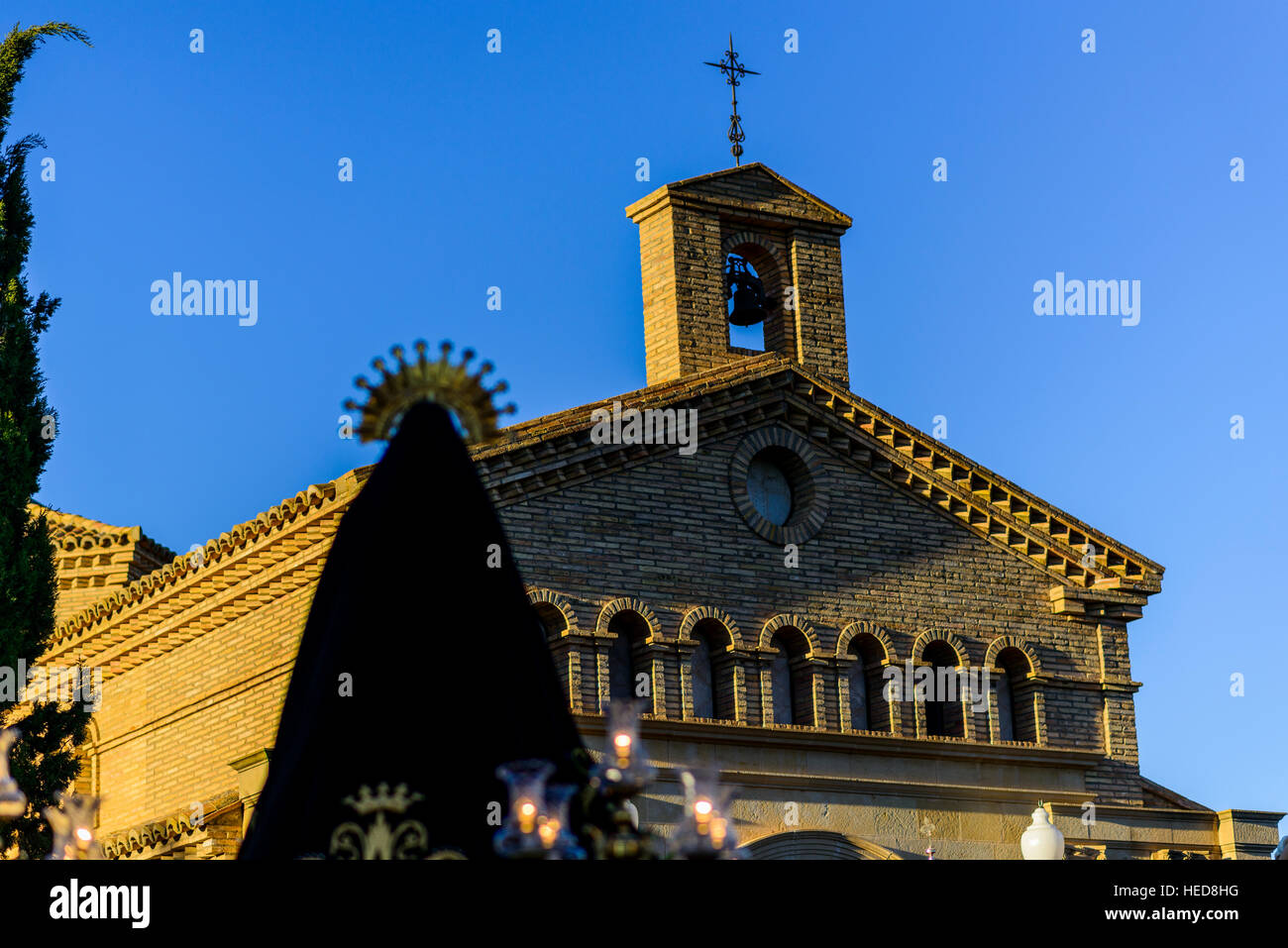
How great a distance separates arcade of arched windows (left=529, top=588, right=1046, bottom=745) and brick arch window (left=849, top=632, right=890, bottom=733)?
1cm

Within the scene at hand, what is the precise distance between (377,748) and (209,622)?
17.7m

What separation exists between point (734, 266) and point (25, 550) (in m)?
10.6

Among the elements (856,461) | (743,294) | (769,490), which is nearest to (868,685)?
(769,490)

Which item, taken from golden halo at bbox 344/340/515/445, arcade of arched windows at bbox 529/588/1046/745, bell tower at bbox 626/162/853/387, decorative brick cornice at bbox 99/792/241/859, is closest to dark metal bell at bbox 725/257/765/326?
bell tower at bbox 626/162/853/387

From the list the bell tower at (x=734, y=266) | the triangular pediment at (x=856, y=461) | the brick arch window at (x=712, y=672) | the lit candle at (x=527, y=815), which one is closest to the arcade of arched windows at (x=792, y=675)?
the brick arch window at (x=712, y=672)

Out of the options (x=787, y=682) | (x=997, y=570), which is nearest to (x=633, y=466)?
(x=787, y=682)

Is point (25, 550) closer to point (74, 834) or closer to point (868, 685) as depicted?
point (868, 685)

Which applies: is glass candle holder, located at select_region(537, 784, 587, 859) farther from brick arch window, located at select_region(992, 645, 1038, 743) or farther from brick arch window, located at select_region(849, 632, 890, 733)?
brick arch window, located at select_region(992, 645, 1038, 743)

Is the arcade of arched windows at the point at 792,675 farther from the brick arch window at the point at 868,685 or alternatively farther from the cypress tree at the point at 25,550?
the cypress tree at the point at 25,550

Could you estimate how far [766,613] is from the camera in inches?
898

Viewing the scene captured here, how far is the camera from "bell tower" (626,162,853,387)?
24.1m

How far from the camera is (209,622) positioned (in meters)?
23.3
